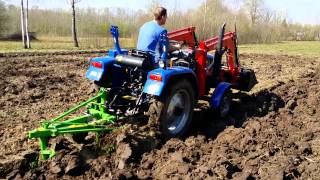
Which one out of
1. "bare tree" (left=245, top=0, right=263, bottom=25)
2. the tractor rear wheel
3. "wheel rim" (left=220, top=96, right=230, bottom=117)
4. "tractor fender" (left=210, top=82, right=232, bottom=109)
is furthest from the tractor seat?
"bare tree" (left=245, top=0, right=263, bottom=25)

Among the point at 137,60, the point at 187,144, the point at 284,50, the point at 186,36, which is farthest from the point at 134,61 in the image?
the point at 284,50

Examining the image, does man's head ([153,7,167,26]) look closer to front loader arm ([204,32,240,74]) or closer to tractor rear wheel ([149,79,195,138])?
tractor rear wheel ([149,79,195,138])

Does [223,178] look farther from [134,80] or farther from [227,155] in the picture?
[134,80]

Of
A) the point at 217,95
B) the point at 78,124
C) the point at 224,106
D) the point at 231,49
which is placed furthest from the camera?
the point at 231,49

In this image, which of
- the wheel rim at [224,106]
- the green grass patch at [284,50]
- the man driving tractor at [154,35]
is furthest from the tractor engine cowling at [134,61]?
the green grass patch at [284,50]

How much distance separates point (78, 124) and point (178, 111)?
5.42 feet

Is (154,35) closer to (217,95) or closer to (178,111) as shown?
(178,111)

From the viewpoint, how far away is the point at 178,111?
6.28 m

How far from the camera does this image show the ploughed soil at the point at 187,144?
4.78 m

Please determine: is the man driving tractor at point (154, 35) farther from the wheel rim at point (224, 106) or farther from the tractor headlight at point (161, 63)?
the wheel rim at point (224, 106)

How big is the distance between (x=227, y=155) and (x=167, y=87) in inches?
49.6

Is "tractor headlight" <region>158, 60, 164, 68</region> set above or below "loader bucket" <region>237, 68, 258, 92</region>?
above

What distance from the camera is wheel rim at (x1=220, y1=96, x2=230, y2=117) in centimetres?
720

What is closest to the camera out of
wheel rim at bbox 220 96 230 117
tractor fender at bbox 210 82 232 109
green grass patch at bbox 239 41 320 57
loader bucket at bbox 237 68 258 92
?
tractor fender at bbox 210 82 232 109
